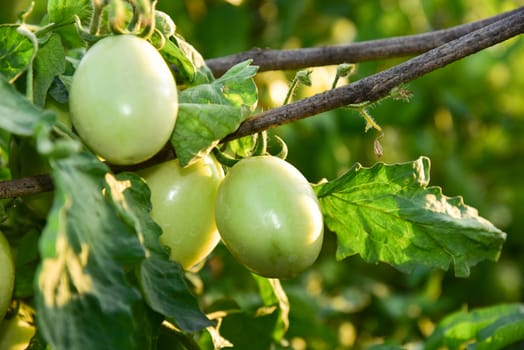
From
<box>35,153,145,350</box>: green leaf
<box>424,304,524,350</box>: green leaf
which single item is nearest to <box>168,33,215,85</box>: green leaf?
<box>35,153,145,350</box>: green leaf

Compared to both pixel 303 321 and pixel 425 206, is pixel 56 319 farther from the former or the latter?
pixel 303 321

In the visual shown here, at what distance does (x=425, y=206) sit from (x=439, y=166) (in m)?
0.83

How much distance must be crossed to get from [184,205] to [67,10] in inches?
6.0

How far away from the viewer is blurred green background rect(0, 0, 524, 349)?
108 cm

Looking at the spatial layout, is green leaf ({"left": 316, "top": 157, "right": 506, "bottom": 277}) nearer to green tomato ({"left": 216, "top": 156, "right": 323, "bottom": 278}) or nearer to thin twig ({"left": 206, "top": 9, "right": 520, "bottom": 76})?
green tomato ({"left": 216, "top": 156, "right": 323, "bottom": 278})

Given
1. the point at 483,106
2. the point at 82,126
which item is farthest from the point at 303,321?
the point at 483,106

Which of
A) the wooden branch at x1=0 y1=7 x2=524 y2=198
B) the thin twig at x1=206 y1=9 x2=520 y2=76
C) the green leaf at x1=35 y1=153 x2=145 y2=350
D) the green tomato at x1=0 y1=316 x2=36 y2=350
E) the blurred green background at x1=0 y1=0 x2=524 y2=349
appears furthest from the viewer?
the blurred green background at x1=0 y1=0 x2=524 y2=349

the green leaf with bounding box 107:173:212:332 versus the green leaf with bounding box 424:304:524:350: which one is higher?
the green leaf with bounding box 107:173:212:332

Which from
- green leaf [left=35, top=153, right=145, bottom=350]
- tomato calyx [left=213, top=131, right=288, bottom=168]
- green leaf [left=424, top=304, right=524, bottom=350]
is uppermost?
green leaf [left=35, top=153, right=145, bottom=350]

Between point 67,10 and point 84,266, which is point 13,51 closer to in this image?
point 67,10

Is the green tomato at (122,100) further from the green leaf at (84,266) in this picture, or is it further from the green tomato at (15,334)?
the green tomato at (15,334)

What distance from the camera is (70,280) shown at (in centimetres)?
40

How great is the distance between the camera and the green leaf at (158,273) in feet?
1.56

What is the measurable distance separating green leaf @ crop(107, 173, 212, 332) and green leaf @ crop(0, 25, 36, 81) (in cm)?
10
